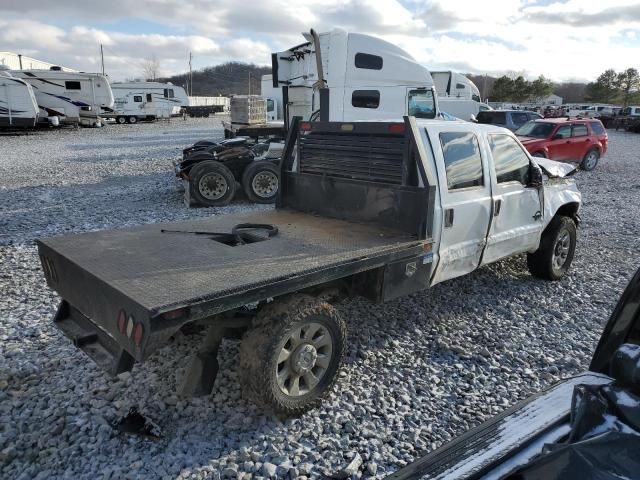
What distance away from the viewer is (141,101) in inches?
1467

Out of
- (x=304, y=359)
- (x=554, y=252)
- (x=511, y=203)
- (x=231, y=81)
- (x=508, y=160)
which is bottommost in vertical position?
(x=304, y=359)

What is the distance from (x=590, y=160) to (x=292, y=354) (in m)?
16.4

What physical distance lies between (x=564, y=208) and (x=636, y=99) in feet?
230

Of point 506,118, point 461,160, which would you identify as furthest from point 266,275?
point 506,118

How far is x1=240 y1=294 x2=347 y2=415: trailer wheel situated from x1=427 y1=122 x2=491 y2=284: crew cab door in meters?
1.29

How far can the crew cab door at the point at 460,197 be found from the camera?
4146 mm

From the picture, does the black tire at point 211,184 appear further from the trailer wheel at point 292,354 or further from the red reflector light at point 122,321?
the red reflector light at point 122,321

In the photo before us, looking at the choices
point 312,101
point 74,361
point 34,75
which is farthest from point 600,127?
point 34,75

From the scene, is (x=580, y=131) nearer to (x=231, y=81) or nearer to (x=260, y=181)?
(x=260, y=181)

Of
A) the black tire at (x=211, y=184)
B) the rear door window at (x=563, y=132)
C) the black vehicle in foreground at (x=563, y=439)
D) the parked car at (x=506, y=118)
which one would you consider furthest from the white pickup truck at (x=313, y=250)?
the parked car at (x=506, y=118)

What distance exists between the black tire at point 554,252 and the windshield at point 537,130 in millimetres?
10230

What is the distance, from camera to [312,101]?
12.6 metres

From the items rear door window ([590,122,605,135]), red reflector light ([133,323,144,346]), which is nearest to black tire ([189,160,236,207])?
red reflector light ([133,323,144,346])

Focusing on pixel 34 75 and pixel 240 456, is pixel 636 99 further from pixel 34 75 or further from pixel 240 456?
pixel 240 456
